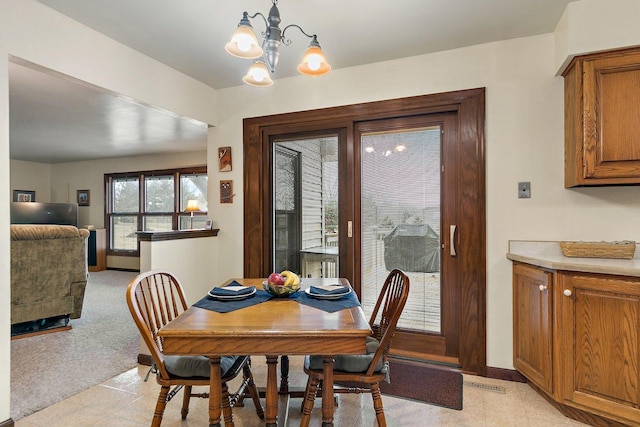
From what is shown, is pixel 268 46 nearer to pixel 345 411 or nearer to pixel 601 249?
pixel 345 411

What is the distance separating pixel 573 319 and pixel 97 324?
14.4ft

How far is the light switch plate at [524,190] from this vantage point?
100 inches

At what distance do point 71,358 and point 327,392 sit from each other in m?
2.59

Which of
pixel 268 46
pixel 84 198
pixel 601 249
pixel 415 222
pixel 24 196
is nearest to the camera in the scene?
pixel 268 46

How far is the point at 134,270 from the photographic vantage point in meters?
7.52

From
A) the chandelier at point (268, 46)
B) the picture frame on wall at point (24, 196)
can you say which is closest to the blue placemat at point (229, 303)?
the chandelier at point (268, 46)

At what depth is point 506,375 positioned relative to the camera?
2.56 metres

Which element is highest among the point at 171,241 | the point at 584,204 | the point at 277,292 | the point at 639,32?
the point at 639,32

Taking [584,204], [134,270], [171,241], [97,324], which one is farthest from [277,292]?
[134,270]

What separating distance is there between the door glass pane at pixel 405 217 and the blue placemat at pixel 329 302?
3.99 feet

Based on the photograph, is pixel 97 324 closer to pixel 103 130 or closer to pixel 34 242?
pixel 34 242

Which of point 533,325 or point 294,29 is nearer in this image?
point 533,325

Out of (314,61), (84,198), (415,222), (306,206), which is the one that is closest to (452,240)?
(415,222)

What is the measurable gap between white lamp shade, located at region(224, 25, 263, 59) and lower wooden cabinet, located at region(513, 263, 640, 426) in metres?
2.09
